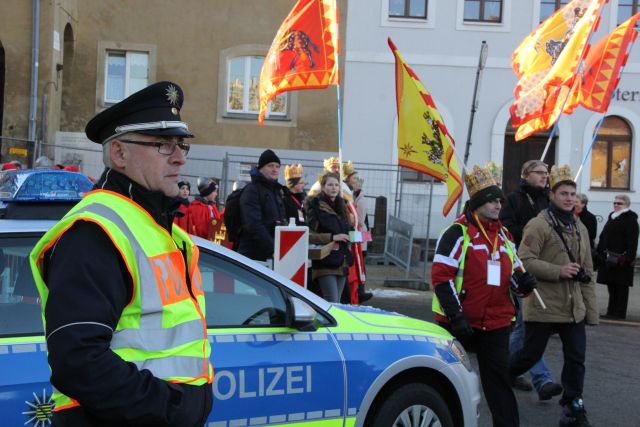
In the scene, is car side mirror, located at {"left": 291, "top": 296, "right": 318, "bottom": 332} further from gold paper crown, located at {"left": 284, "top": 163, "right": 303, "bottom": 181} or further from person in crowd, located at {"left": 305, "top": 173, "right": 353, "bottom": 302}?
gold paper crown, located at {"left": 284, "top": 163, "right": 303, "bottom": 181}

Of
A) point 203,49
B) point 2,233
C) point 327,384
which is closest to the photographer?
point 2,233

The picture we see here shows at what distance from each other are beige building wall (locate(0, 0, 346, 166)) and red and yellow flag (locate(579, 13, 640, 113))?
9.08 metres

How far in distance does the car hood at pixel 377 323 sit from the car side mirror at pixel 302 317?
32cm

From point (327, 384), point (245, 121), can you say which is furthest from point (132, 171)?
point (245, 121)

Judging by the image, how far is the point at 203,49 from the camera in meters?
18.5

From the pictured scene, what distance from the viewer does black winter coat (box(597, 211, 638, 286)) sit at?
1066 cm

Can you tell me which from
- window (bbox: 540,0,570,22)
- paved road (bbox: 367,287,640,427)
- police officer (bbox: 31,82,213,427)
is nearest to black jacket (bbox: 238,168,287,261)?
paved road (bbox: 367,287,640,427)

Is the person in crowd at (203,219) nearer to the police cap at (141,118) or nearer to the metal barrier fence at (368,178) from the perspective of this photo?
the metal barrier fence at (368,178)

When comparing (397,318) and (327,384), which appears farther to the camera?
(397,318)

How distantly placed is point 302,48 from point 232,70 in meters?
9.80

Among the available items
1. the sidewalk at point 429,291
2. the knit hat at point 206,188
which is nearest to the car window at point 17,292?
the knit hat at point 206,188

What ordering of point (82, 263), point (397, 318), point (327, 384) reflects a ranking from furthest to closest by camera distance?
point (397, 318) < point (327, 384) < point (82, 263)

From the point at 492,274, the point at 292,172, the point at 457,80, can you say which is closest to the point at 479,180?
the point at 492,274

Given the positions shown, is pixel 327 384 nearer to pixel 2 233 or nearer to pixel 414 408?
pixel 414 408
